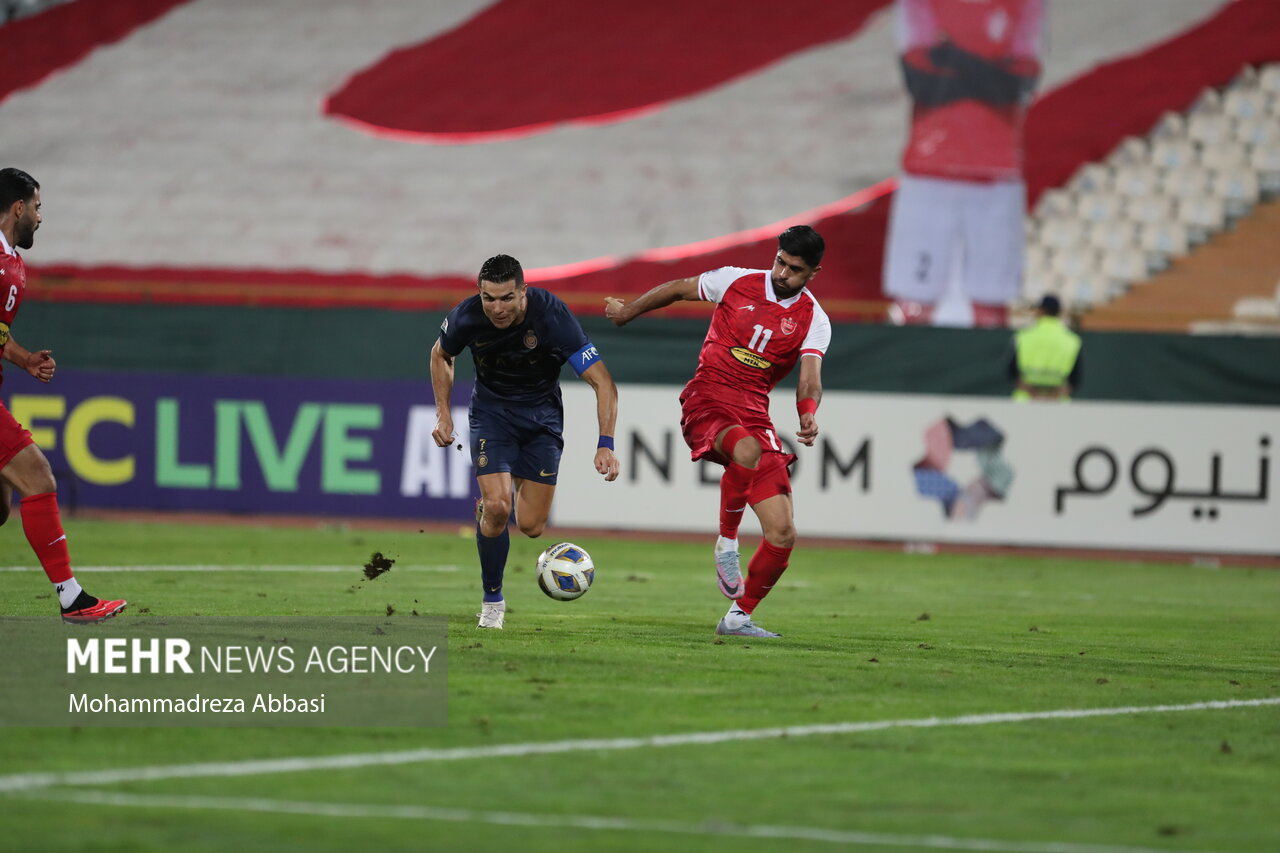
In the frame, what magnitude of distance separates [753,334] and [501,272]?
5.04 ft

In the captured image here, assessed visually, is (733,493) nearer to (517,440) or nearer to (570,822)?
(517,440)

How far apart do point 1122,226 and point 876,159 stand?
3.74 meters

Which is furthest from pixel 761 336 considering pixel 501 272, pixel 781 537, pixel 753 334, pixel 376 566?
pixel 376 566

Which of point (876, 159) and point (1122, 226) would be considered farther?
point (876, 159)

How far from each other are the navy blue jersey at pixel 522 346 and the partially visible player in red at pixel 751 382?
0.93 feet

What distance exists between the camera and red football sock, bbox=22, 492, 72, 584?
31.3ft

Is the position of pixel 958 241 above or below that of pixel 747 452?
above

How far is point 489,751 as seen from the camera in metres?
6.41

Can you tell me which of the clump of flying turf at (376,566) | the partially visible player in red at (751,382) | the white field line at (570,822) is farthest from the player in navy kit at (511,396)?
the white field line at (570,822)

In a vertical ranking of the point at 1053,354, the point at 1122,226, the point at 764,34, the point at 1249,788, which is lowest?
the point at 1249,788

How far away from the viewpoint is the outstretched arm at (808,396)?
32.0 ft

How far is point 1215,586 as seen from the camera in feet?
50.5

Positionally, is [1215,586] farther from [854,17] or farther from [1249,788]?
[854,17]

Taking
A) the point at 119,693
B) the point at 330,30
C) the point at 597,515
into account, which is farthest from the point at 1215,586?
the point at 330,30
